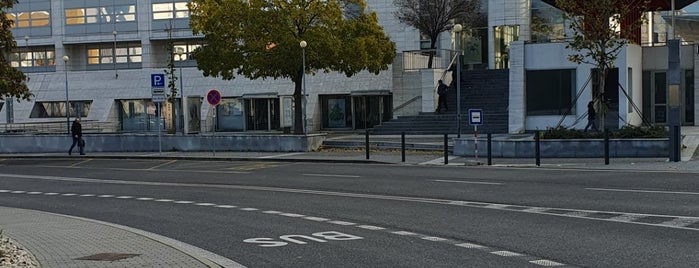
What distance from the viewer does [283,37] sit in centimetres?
3784

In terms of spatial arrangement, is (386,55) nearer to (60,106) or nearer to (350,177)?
(350,177)

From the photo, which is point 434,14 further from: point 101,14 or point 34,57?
point 34,57

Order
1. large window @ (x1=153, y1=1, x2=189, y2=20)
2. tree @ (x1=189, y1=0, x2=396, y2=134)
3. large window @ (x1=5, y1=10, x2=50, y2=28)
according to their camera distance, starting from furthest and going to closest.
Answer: large window @ (x1=5, y1=10, x2=50, y2=28)
large window @ (x1=153, y1=1, x2=189, y2=20)
tree @ (x1=189, y1=0, x2=396, y2=134)

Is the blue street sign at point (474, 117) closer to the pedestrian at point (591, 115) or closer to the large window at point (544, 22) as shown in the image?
the pedestrian at point (591, 115)

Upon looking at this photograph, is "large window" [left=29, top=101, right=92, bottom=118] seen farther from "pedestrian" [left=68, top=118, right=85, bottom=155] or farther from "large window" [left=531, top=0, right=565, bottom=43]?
"large window" [left=531, top=0, right=565, bottom=43]

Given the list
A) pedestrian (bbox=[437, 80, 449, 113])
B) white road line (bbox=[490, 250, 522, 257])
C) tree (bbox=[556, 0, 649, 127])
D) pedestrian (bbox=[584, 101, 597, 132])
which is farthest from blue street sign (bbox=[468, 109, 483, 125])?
white road line (bbox=[490, 250, 522, 257])

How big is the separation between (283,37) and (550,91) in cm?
1196

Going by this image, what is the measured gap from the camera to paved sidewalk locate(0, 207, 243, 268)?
376 inches

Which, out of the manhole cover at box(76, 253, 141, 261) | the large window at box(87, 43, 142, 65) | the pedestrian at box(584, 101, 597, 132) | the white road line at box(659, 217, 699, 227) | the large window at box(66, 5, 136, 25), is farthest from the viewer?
the large window at box(87, 43, 142, 65)

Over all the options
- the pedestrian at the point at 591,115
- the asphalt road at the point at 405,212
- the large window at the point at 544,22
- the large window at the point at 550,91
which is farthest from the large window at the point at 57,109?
the pedestrian at the point at 591,115

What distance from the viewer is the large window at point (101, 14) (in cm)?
6612

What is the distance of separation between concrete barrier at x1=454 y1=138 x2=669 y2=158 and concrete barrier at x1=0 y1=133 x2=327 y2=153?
9.33m

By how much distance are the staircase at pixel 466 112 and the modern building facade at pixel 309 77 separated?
162cm

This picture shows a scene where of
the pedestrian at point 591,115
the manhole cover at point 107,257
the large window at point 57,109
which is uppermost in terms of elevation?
the large window at point 57,109
